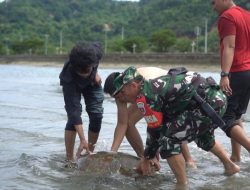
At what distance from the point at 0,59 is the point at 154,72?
9001 centimetres

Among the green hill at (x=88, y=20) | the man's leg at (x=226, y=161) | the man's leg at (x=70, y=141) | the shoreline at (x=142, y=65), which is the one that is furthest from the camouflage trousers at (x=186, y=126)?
the green hill at (x=88, y=20)

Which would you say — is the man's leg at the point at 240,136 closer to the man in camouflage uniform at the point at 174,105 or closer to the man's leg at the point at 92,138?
the man in camouflage uniform at the point at 174,105

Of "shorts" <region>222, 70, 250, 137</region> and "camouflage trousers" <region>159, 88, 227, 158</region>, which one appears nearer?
"camouflage trousers" <region>159, 88, 227, 158</region>

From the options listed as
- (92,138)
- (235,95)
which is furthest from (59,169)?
(235,95)

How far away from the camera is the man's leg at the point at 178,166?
431 centimetres

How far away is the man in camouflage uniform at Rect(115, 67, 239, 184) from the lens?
409 cm

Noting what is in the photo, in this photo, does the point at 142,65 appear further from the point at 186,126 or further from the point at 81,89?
the point at 186,126

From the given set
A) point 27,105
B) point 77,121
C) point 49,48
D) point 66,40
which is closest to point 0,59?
point 49,48

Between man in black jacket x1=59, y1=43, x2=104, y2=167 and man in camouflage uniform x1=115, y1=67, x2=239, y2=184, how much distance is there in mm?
759

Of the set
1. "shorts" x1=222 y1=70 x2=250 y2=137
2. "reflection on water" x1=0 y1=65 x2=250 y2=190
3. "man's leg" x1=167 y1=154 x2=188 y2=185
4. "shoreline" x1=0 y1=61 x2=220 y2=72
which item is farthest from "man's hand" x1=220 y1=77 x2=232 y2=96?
"shoreline" x1=0 y1=61 x2=220 y2=72

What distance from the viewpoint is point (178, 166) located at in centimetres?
438

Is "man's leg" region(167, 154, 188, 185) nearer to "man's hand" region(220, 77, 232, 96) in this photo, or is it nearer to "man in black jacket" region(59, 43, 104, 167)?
"man's hand" region(220, 77, 232, 96)

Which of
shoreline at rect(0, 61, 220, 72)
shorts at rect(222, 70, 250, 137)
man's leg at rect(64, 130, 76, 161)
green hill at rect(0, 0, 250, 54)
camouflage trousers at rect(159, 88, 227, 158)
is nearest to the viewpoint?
camouflage trousers at rect(159, 88, 227, 158)

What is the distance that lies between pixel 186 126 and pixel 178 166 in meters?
0.37
